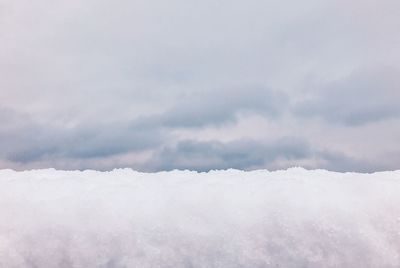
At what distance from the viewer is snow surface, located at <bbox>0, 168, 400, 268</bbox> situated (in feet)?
6.91

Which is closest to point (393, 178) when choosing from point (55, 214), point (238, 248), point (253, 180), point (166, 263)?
point (253, 180)

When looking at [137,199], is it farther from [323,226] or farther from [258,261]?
[323,226]

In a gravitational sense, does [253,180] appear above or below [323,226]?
above

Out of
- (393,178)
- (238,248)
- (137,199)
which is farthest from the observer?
(393,178)

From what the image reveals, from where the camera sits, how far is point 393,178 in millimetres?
2406

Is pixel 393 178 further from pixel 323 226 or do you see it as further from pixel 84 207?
pixel 84 207

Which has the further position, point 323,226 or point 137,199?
point 137,199

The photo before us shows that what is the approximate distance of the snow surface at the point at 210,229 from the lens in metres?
2.11

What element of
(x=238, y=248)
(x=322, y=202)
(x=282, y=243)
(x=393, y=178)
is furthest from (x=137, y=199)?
(x=393, y=178)

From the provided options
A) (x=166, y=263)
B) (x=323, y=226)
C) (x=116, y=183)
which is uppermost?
(x=116, y=183)

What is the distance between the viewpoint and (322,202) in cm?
217

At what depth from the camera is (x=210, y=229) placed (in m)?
2.12

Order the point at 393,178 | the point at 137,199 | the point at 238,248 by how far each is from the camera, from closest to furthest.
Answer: the point at 238,248
the point at 137,199
the point at 393,178

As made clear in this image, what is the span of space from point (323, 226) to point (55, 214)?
112cm
